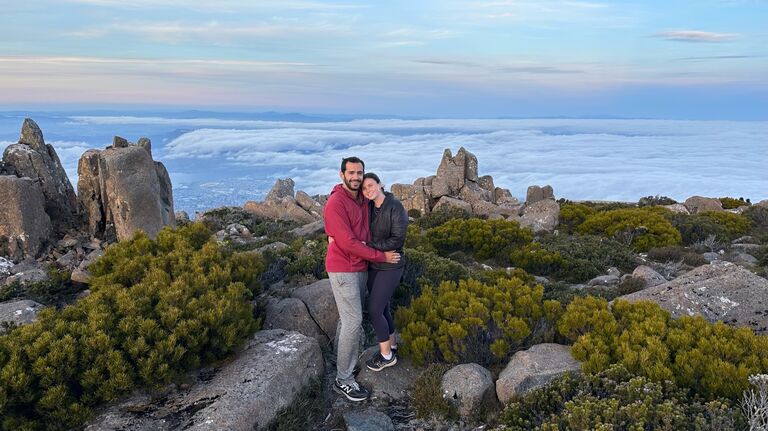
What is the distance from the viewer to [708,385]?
570 cm

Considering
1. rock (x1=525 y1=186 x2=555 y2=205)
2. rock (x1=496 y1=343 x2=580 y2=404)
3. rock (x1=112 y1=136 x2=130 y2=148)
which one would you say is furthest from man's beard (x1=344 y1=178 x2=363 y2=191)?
rock (x1=525 y1=186 x2=555 y2=205)

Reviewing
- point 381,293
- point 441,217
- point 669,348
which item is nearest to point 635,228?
point 441,217

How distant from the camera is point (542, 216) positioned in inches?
1038

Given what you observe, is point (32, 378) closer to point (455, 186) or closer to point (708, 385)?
point (708, 385)

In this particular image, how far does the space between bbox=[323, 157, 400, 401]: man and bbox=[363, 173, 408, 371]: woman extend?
0.11m

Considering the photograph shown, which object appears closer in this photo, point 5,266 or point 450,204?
point 5,266

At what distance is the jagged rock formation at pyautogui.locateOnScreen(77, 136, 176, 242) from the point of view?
47.3 ft

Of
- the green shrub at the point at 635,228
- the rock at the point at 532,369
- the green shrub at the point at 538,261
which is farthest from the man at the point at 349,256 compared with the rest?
the green shrub at the point at 635,228

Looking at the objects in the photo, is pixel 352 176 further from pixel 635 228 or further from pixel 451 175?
pixel 451 175

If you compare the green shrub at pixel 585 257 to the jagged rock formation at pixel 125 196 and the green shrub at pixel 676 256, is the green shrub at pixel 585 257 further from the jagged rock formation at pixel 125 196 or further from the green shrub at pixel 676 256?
the jagged rock formation at pixel 125 196

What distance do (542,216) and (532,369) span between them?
20865 mm

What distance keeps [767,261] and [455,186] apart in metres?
17.5

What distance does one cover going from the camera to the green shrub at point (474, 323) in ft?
23.3

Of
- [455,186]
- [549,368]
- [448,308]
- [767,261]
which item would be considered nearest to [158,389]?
[448,308]
